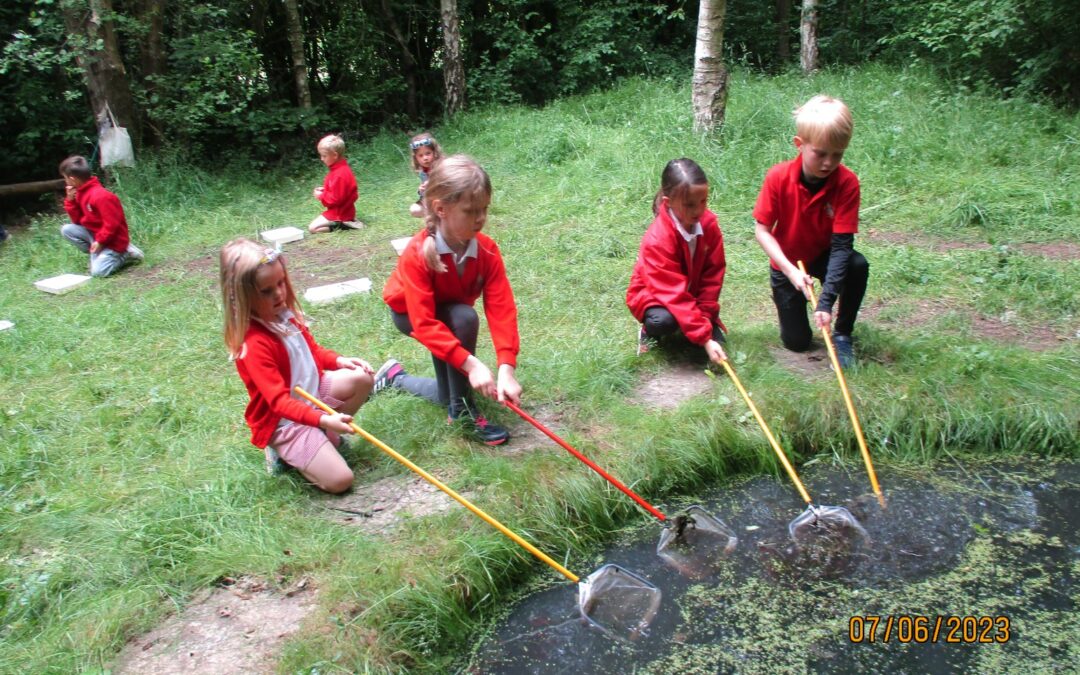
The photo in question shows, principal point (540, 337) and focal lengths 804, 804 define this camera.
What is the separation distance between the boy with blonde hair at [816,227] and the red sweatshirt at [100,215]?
5.38 m

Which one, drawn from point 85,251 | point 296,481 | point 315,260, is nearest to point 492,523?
point 296,481

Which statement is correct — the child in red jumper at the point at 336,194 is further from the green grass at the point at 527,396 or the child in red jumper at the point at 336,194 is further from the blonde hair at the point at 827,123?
the blonde hair at the point at 827,123

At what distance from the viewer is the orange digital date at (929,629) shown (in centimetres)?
239

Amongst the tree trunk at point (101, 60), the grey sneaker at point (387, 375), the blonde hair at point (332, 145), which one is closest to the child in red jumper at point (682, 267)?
the grey sneaker at point (387, 375)

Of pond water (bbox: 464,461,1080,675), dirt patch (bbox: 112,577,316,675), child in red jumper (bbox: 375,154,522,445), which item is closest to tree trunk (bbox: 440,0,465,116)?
child in red jumper (bbox: 375,154,522,445)

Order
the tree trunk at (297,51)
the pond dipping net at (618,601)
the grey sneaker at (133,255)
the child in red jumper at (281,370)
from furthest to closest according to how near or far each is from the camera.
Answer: the tree trunk at (297,51) → the grey sneaker at (133,255) → the child in red jumper at (281,370) → the pond dipping net at (618,601)

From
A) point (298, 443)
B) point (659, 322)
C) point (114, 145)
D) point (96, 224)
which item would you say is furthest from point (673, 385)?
point (114, 145)

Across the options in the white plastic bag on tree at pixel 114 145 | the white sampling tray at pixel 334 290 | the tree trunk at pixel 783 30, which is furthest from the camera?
the tree trunk at pixel 783 30

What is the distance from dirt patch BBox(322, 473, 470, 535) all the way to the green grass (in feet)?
0.24

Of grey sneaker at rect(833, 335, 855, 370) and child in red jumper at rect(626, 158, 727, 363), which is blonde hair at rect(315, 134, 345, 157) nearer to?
child in red jumper at rect(626, 158, 727, 363)

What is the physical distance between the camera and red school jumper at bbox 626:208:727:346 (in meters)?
3.68

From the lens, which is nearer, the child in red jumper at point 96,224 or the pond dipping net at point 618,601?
the pond dipping net at point 618,601

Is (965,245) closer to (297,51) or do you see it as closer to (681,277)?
(681,277)

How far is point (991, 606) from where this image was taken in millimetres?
2498
